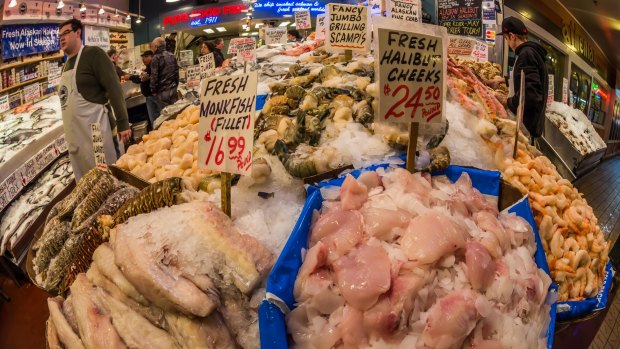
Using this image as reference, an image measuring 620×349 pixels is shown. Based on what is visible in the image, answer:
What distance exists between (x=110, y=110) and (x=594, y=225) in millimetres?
4892

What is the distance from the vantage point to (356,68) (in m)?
2.86

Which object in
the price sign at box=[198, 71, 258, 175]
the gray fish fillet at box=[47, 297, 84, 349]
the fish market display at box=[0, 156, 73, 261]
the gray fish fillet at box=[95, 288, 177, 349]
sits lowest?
the fish market display at box=[0, 156, 73, 261]

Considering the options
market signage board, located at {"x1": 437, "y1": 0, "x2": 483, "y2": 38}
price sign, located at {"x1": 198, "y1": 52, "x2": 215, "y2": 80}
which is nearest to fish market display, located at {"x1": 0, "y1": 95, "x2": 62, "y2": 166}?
price sign, located at {"x1": 198, "y1": 52, "x2": 215, "y2": 80}

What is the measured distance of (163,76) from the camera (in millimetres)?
8164

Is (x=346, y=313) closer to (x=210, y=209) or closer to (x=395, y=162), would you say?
(x=210, y=209)

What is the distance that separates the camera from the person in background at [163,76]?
26.7ft

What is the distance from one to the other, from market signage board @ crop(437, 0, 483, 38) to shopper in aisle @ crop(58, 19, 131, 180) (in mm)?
6179

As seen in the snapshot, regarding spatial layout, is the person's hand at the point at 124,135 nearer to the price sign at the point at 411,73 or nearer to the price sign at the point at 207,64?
the price sign at the point at 207,64

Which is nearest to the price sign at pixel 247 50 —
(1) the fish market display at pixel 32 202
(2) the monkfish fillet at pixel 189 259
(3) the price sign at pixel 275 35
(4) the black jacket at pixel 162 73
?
(3) the price sign at pixel 275 35

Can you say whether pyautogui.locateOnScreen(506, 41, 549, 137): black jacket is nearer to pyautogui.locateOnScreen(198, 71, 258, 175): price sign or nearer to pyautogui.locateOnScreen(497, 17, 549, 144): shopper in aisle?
pyautogui.locateOnScreen(497, 17, 549, 144): shopper in aisle

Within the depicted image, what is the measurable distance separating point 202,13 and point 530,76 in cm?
2434

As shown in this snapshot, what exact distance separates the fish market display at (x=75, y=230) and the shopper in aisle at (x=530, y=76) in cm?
427

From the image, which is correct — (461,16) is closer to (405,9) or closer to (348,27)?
(405,9)

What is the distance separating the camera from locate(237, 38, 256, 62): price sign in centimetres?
524
